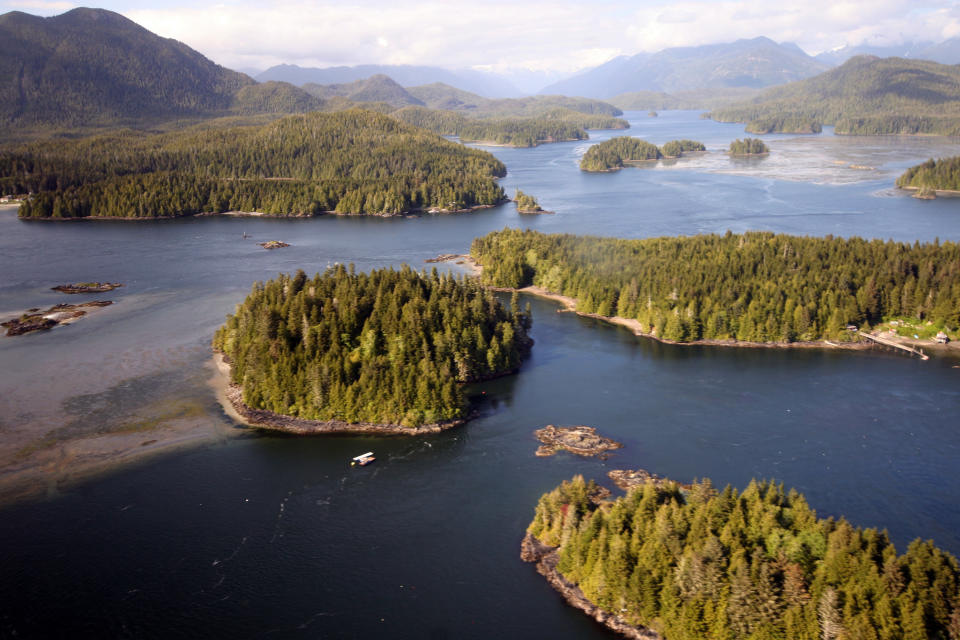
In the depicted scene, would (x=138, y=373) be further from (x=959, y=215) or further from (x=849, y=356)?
(x=959, y=215)

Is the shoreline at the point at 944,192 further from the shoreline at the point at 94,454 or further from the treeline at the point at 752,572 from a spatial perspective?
the shoreline at the point at 94,454

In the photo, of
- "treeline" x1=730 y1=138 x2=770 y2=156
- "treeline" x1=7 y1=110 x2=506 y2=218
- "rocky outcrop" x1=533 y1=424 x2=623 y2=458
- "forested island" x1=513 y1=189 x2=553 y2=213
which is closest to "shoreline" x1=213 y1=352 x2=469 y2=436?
"rocky outcrop" x1=533 y1=424 x2=623 y2=458

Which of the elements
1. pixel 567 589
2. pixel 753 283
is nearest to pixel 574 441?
pixel 567 589

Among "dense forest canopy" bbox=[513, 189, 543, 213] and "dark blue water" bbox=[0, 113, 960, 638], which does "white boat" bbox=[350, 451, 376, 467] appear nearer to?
"dark blue water" bbox=[0, 113, 960, 638]

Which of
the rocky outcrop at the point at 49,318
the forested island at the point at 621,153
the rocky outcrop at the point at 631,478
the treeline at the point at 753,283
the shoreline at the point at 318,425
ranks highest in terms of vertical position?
the forested island at the point at 621,153

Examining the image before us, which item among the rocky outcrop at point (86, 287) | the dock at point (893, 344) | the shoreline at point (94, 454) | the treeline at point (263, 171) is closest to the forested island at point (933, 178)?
the treeline at point (263, 171)

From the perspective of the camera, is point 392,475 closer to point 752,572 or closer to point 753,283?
point 752,572

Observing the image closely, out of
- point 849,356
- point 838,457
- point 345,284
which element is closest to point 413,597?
point 838,457
